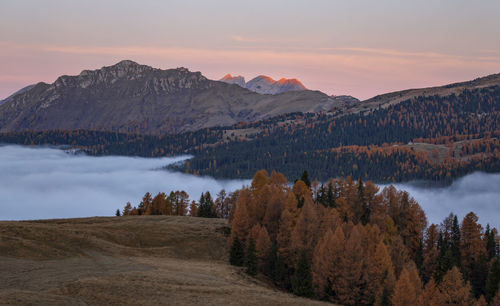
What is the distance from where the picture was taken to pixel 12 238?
74125mm

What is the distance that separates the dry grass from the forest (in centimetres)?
852

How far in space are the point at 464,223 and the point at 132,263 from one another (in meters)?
77.1

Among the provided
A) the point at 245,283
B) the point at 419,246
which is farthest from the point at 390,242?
the point at 245,283

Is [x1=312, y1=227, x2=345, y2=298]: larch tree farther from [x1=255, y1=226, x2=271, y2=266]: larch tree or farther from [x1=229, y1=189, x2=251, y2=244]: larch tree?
[x1=229, y1=189, x2=251, y2=244]: larch tree

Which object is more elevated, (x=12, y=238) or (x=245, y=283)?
(x=12, y=238)

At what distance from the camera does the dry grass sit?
4922 cm

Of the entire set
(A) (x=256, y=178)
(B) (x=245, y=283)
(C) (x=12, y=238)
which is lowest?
(B) (x=245, y=283)

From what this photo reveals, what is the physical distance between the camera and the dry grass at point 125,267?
49.2m

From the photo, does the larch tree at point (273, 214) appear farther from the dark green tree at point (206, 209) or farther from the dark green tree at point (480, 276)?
the dark green tree at point (480, 276)

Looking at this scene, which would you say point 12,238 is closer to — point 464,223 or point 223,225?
point 223,225

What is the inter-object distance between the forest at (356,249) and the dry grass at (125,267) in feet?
28.0

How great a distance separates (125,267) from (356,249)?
3796 cm

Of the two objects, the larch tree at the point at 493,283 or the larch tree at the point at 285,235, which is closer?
the larch tree at the point at 493,283

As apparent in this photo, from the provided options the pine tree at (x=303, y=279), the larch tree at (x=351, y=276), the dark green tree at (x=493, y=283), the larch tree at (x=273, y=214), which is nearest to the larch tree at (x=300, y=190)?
the larch tree at (x=273, y=214)
